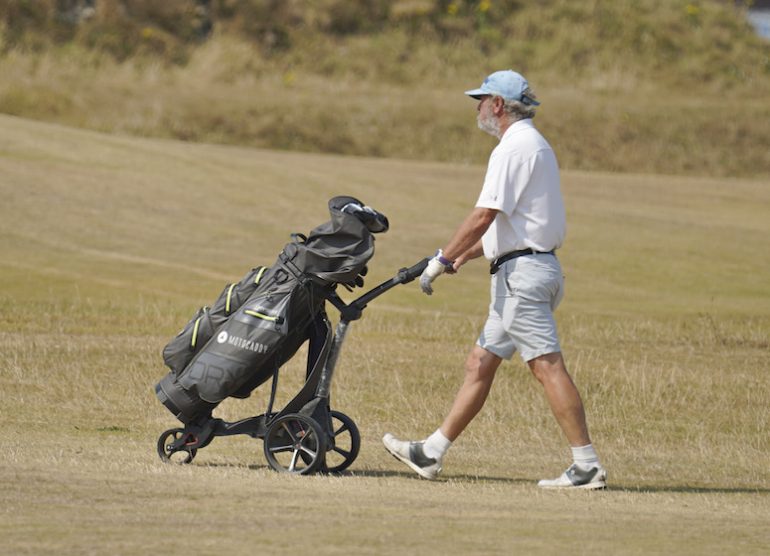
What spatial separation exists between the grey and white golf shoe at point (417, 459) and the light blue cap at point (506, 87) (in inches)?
75.0

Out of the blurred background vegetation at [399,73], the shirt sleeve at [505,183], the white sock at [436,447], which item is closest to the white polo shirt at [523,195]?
the shirt sleeve at [505,183]

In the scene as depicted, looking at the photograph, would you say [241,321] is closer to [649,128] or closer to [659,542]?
[659,542]

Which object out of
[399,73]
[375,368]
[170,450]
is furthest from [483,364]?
[399,73]

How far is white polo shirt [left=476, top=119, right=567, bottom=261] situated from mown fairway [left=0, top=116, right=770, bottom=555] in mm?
1293

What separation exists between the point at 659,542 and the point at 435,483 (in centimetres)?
202

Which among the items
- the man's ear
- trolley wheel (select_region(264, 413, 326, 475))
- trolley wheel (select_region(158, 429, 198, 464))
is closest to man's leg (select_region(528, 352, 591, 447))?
trolley wheel (select_region(264, 413, 326, 475))

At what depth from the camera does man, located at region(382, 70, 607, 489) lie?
8.13 metres

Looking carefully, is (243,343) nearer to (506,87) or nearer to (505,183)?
(505,183)

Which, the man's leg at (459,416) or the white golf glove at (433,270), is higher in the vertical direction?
the white golf glove at (433,270)

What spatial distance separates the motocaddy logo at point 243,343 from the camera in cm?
820

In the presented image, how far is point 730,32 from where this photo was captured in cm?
5453

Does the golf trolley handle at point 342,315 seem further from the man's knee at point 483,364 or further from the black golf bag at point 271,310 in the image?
the man's knee at point 483,364

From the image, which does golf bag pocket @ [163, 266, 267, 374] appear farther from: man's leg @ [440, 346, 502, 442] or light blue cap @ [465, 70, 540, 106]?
light blue cap @ [465, 70, 540, 106]

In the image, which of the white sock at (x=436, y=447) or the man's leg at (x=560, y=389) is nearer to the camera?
the man's leg at (x=560, y=389)
